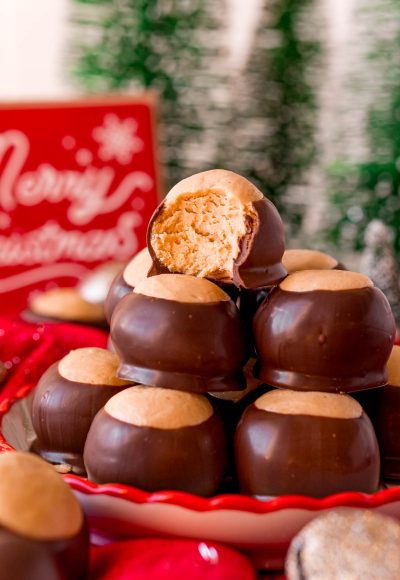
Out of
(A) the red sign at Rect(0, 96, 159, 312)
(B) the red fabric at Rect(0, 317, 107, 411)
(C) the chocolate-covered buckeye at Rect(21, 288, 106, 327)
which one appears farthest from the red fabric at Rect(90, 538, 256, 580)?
(A) the red sign at Rect(0, 96, 159, 312)

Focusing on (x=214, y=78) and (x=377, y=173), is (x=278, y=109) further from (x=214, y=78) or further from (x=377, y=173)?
(x=377, y=173)

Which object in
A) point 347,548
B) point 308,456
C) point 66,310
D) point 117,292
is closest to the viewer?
point 347,548

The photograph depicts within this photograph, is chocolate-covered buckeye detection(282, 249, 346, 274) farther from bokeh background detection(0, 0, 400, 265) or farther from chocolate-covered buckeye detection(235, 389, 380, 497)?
bokeh background detection(0, 0, 400, 265)

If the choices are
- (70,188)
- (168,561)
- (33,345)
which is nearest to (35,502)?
(168,561)

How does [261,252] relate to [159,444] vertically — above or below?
above

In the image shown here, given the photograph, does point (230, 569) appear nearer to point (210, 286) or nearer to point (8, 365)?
point (210, 286)

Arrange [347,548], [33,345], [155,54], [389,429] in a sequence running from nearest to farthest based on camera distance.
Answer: [347,548]
[389,429]
[33,345]
[155,54]

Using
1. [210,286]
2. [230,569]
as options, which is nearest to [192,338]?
[210,286]
